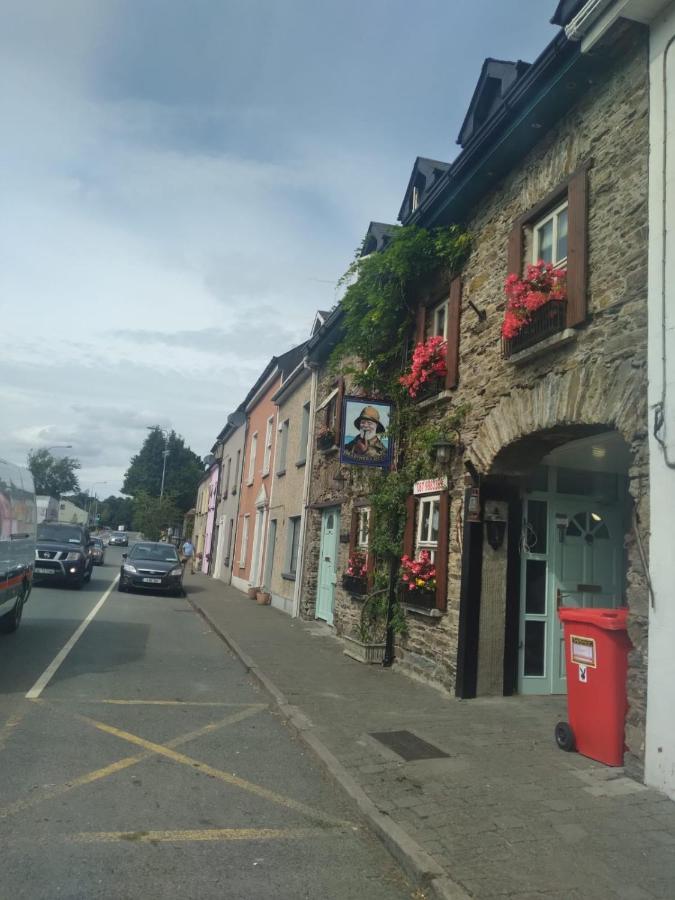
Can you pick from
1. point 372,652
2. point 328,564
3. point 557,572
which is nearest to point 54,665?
point 372,652

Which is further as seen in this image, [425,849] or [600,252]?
[600,252]

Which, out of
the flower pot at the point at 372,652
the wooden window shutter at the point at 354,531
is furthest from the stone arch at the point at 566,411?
the wooden window shutter at the point at 354,531

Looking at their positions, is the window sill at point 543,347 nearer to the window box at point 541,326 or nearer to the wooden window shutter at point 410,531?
the window box at point 541,326

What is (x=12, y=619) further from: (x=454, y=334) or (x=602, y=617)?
(x=602, y=617)

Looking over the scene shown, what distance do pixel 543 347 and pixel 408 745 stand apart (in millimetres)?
3920

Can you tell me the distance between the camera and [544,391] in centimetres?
685

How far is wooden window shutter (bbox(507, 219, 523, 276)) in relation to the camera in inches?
303

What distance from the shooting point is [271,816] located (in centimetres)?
452

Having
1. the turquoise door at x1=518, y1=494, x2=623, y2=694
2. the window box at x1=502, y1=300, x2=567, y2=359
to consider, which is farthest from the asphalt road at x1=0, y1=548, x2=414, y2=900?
the window box at x1=502, y1=300, x2=567, y2=359

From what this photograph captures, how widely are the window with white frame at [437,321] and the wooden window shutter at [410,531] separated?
2387 mm

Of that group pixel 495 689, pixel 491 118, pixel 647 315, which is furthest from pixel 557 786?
pixel 491 118

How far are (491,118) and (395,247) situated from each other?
2479mm

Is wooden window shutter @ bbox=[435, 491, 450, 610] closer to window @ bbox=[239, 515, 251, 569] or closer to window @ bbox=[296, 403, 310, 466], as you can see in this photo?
→ window @ bbox=[296, 403, 310, 466]

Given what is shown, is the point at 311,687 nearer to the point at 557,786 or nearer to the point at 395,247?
the point at 557,786
